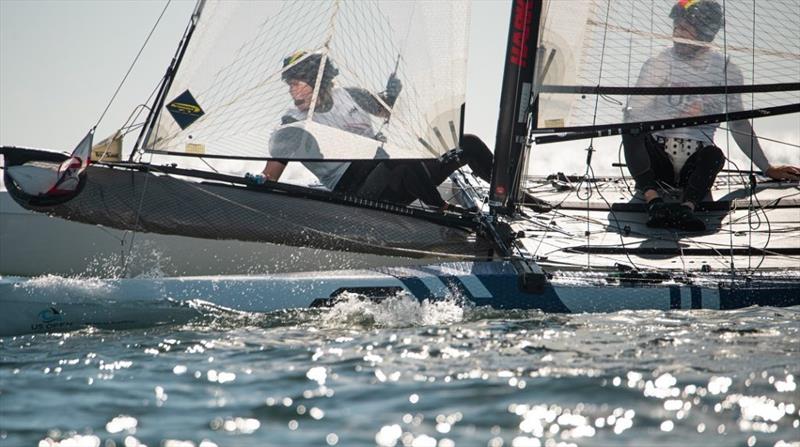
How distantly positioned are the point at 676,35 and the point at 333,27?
214cm

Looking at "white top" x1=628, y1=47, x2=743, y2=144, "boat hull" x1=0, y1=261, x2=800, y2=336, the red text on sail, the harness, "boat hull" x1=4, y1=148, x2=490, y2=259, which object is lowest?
"boat hull" x1=0, y1=261, x2=800, y2=336

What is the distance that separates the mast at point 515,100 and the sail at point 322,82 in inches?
13.4

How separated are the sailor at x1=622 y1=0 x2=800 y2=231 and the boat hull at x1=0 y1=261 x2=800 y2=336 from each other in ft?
4.02

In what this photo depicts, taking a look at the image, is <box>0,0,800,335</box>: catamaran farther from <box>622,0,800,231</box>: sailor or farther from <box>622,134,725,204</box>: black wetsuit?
<box>622,134,725,204</box>: black wetsuit

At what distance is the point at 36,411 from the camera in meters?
3.52

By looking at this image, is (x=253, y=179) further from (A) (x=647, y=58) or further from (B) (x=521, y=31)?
(A) (x=647, y=58)

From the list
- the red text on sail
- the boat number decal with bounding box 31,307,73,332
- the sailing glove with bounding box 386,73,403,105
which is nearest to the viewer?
the boat number decal with bounding box 31,307,73,332

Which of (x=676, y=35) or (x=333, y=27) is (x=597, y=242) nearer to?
(x=676, y=35)

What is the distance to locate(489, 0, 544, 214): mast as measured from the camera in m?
6.48

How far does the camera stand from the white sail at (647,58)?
21.4 ft

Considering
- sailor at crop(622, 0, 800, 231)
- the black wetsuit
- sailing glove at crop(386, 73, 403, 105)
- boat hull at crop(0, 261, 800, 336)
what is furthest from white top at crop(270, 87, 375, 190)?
the black wetsuit

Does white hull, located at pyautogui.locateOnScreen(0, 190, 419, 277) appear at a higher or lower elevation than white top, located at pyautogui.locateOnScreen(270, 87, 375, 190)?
lower

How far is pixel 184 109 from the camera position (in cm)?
594

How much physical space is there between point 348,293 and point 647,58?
255cm
